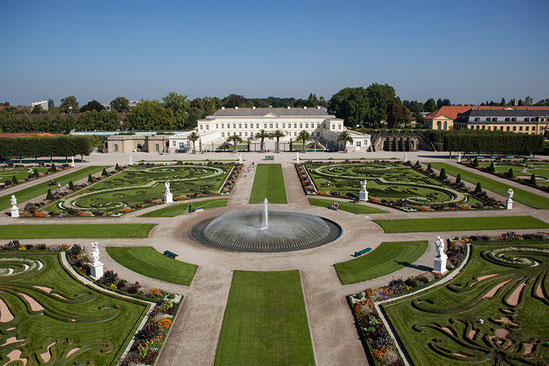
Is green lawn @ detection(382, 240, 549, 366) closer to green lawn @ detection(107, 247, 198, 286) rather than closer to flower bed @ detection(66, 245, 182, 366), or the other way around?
flower bed @ detection(66, 245, 182, 366)

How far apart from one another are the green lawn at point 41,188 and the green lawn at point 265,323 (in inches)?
1394

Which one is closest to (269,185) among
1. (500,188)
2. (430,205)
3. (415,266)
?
(430,205)

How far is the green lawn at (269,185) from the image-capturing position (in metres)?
48.7

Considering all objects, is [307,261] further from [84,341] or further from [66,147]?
[66,147]

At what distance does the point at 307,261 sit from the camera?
28.5m

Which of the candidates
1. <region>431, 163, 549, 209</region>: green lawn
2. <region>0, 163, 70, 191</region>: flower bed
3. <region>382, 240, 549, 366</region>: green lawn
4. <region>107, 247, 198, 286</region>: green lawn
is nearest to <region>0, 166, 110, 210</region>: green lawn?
<region>0, 163, 70, 191</region>: flower bed

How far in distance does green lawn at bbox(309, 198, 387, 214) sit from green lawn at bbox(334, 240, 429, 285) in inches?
383

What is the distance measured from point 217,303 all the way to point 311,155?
68338 millimetres

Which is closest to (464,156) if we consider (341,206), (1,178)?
(341,206)

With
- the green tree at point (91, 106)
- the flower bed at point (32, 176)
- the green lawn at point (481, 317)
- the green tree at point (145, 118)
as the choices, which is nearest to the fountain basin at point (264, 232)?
the green lawn at point (481, 317)

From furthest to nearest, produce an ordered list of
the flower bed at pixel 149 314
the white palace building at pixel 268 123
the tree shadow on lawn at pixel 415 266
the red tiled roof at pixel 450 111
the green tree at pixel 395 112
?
the green tree at pixel 395 112 < the red tiled roof at pixel 450 111 < the white palace building at pixel 268 123 < the tree shadow on lawn at pixel 415 266 < the flower bed at pixel 149 314

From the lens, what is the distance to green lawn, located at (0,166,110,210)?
49156 millimetres

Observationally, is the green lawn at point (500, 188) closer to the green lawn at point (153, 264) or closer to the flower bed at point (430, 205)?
the flower bed at point (430, 205)

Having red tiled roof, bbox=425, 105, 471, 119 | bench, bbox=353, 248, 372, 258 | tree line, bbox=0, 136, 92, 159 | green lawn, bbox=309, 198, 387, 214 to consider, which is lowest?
bench, bbox=353, 248, 372, 258
